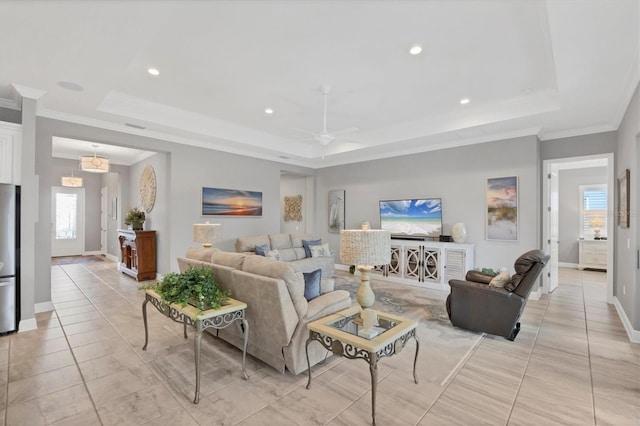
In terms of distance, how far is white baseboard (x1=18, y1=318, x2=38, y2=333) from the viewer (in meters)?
3.54

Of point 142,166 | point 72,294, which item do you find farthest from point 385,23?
point 142,166

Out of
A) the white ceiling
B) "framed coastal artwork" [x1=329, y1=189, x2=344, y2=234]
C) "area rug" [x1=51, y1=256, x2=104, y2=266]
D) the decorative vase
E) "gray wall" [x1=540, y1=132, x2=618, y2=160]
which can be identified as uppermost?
the white ceiling

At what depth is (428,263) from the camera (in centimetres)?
581

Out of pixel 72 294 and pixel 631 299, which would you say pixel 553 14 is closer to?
pixel 631 299

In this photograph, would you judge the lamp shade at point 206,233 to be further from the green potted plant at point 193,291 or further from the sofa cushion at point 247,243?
the green potted plant at point 193,291

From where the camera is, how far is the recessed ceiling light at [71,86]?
343cm

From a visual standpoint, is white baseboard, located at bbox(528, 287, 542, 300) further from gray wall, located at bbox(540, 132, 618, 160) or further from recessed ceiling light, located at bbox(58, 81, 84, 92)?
recessed ceiling light, located at bbox(58, 81, 84, 92)

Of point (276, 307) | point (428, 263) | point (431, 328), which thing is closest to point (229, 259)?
point (276, 307)

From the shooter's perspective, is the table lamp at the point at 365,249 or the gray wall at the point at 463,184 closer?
the table lamp at the point at 365,249

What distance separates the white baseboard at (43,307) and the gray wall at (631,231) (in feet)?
24.6

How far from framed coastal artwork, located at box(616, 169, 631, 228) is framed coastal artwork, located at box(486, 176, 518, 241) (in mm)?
1269

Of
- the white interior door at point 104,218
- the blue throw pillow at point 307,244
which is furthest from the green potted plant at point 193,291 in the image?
the white interior door at point 104,218

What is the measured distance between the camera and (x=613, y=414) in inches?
83.6

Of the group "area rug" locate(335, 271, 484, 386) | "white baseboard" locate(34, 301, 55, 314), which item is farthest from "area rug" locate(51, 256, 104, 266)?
"area rug" locate(335, 271, 484, 386)
